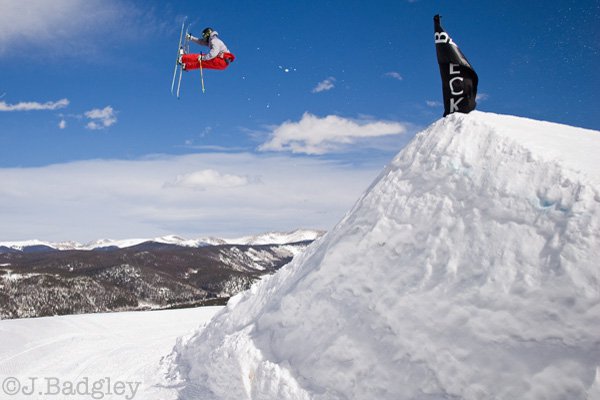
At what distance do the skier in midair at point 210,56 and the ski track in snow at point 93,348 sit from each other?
8.63m

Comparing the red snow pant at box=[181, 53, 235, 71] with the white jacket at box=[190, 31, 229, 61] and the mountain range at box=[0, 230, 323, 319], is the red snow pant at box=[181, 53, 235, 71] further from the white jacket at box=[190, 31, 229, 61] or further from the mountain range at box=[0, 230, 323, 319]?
the mountain range at box=[0, 230, 323, 319]

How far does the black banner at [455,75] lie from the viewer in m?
9.23

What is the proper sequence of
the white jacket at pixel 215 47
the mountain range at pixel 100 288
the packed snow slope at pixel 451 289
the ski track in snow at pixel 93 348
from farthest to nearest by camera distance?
1. the mountain range at pixel 100 288
2. the white jacket at pixel 215 47
3. the ski track in snow at pixel 93 348
4. the packed snow slope at pixel 451 289

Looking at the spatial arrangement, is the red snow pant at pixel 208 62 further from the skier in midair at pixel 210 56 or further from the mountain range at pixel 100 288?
the mountain range at pixel 100 288

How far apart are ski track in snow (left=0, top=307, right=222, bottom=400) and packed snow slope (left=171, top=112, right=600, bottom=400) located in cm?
333

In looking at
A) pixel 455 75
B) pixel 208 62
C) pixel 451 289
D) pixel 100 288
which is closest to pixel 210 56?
pixel 208 62

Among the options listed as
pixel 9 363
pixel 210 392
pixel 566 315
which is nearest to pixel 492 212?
pixel 566 315

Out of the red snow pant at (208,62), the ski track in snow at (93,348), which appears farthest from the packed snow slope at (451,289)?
the red snow pant at (208,62)

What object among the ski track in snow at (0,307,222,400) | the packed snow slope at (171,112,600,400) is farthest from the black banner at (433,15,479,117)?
the ski track in snow at (0,307,222,400)

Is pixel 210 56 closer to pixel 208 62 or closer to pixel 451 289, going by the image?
pixel 208 62

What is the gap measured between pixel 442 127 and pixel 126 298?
146m

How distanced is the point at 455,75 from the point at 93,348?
14.3 m

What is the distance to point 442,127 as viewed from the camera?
29.8 feet

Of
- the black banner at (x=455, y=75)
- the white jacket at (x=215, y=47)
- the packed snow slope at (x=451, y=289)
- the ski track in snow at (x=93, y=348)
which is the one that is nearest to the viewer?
the packed snow slope at (x=451, y=289)
